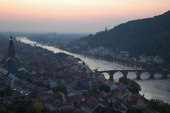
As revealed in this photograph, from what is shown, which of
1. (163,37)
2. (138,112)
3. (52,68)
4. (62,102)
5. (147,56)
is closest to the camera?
(138,112)

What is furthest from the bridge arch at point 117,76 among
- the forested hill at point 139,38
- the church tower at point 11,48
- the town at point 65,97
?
the forested hill at point 139,38

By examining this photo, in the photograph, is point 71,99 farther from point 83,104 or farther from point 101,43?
point 101,43

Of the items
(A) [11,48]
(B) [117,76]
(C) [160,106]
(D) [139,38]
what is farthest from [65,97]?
(D) [139,38]

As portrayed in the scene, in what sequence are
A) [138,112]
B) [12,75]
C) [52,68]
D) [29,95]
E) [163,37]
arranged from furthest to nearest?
[163,37] < [52,68] < [12,75] < [29,95] < [138,112]

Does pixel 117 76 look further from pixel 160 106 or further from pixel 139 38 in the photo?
pixel 139 38

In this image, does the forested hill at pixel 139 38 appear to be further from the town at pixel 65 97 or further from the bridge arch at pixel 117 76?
the town at pixel 65 97

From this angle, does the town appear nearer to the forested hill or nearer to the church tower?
the church tower

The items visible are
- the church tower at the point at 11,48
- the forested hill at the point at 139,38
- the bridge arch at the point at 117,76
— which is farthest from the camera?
the forested hill at the point at 139,38

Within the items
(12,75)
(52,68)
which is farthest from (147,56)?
(12,75)
